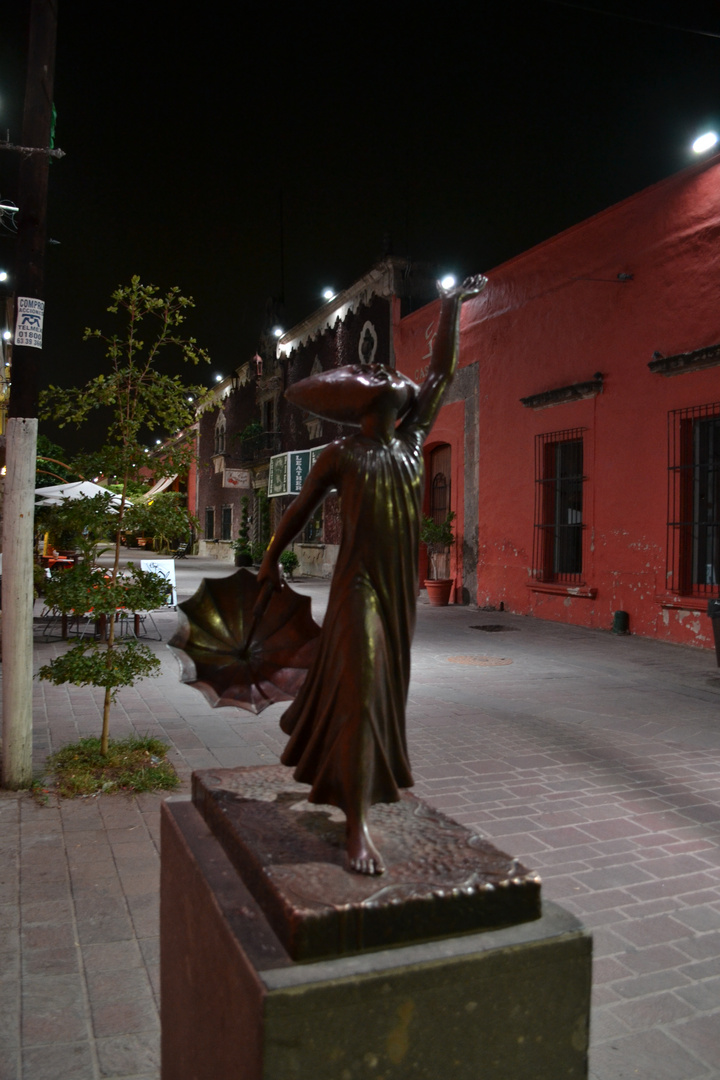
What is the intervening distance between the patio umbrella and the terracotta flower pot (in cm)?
1363

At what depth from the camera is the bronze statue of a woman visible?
1931 millimetres

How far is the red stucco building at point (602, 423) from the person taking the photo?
35.1 feet

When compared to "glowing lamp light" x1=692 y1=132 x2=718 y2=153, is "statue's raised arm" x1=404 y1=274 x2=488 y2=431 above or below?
below

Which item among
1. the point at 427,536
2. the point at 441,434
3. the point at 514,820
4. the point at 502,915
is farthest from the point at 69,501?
the point at 441,434

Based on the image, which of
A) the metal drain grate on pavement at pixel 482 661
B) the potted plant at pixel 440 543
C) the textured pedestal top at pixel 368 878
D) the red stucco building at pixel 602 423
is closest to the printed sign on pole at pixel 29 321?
the textured pedestal top at pixel 368 878

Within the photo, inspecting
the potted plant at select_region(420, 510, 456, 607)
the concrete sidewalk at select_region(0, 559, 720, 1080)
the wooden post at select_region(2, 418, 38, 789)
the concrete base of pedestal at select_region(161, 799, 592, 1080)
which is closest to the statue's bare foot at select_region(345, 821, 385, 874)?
the concrete base of pedestal at select_region(161, 799, 592, 1080)

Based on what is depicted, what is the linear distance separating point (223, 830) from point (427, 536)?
1400 cm

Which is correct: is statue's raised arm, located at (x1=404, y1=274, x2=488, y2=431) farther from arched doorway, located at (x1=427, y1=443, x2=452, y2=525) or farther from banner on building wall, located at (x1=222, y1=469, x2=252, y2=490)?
banner on building wall, located at (x1=222, y1=469, x2=252, y2=490)

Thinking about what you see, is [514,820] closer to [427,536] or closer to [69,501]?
[69,501]

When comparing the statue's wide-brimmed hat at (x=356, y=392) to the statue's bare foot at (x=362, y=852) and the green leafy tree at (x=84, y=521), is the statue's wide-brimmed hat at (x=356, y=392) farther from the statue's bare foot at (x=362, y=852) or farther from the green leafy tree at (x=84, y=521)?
the green leafy tree at (x=84, y=521)

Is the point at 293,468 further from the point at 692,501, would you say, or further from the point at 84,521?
the point at 84,521

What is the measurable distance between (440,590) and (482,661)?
637cm

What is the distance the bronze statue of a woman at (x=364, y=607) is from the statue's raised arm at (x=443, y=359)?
30 millimetres

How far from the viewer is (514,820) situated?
173 inches
